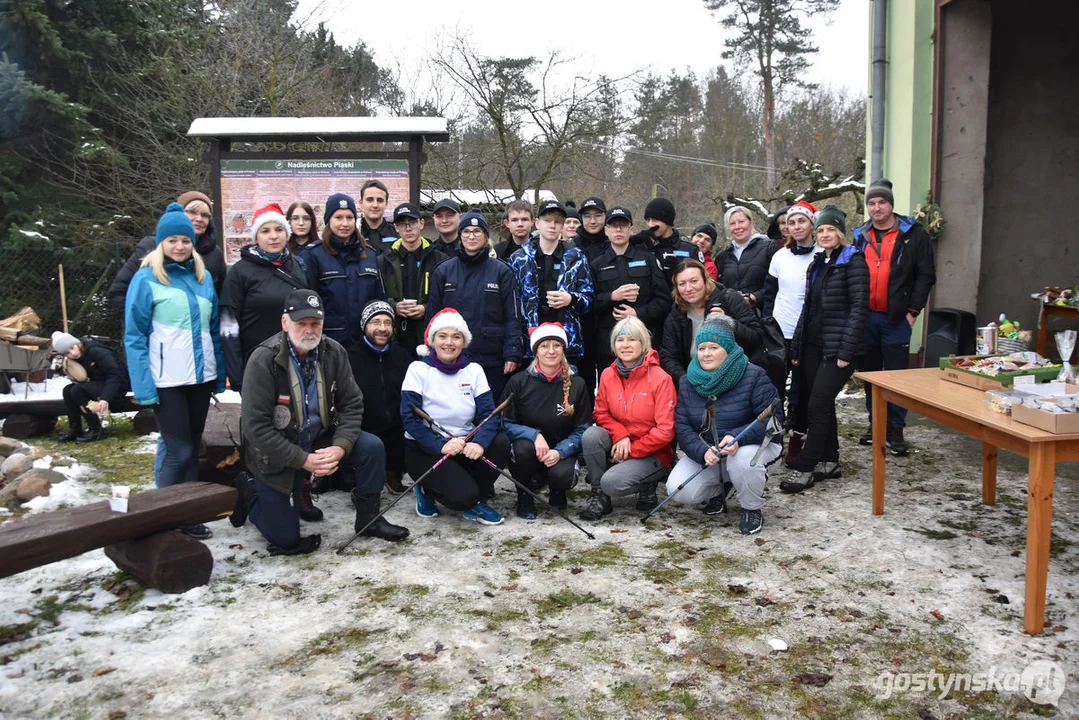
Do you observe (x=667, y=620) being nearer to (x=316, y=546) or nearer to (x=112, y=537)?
(x=316, y=546)

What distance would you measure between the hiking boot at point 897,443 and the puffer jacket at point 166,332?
4737mm

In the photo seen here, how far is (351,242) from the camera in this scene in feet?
16.5

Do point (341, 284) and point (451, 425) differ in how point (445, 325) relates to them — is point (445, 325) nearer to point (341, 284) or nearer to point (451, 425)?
point (451, 425)

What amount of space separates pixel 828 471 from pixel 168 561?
13.2 feet

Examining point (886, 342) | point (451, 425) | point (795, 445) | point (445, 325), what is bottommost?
point (795, 445)

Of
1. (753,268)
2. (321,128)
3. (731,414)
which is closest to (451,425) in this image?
(731,414)

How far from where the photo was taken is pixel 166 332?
4.17m

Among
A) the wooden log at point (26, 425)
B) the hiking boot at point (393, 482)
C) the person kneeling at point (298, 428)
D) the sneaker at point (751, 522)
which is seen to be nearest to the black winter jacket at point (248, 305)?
the person kneeling at point (298, 428)

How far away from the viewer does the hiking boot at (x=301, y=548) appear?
13.4 ft

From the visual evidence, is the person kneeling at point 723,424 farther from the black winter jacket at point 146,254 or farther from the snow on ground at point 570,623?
the black winter jacket at point 146,254

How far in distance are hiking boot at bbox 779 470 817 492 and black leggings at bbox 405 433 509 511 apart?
184cm

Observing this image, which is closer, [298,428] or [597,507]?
[298,428]

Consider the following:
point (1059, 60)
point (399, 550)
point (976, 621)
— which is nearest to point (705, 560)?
point (976, 621)

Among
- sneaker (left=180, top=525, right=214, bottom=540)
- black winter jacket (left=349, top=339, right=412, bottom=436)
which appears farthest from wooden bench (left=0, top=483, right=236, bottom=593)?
black winter jacket (left=349, top=339, right=412, bottom=436)
